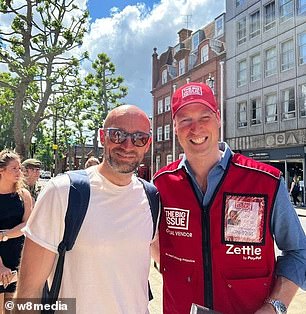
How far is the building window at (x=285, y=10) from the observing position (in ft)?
71.9

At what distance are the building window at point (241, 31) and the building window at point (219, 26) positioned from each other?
3.22 meters

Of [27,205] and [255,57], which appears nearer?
[27,205]

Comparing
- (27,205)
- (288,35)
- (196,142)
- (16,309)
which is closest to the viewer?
(16,309)

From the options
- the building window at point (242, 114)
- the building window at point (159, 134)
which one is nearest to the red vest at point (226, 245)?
the building window at point (242, 114)

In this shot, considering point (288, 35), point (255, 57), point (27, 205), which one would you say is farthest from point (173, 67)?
point (27, 205)

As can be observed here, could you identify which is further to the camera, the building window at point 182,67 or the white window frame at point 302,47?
the building window at point 182,67

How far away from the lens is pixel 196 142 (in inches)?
87.7

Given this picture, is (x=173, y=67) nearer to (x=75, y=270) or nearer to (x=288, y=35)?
(x=288, y=35)

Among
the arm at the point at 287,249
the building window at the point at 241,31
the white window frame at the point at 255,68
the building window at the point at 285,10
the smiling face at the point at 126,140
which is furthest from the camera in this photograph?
the building window at the point at 241,31

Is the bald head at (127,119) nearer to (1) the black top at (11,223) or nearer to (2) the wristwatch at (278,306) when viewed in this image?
(2) the wristwatch at (278,306)

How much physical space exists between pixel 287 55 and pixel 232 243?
2283 centimetres

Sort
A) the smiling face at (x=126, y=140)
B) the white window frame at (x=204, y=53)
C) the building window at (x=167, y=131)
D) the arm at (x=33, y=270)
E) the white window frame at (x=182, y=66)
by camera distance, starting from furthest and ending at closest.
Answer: the building window at (x=167, y=131)
the white window frame at (x=182, y=66)
the white window frame at (x=204, y=53)
the smiling face at (x=126, y=140)
the arm at (x=33, y=270)

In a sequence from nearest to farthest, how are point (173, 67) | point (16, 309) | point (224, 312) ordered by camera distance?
point (16, 309) → point (224, 312) → point (173, 67)

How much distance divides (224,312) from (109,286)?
0.64 meters
